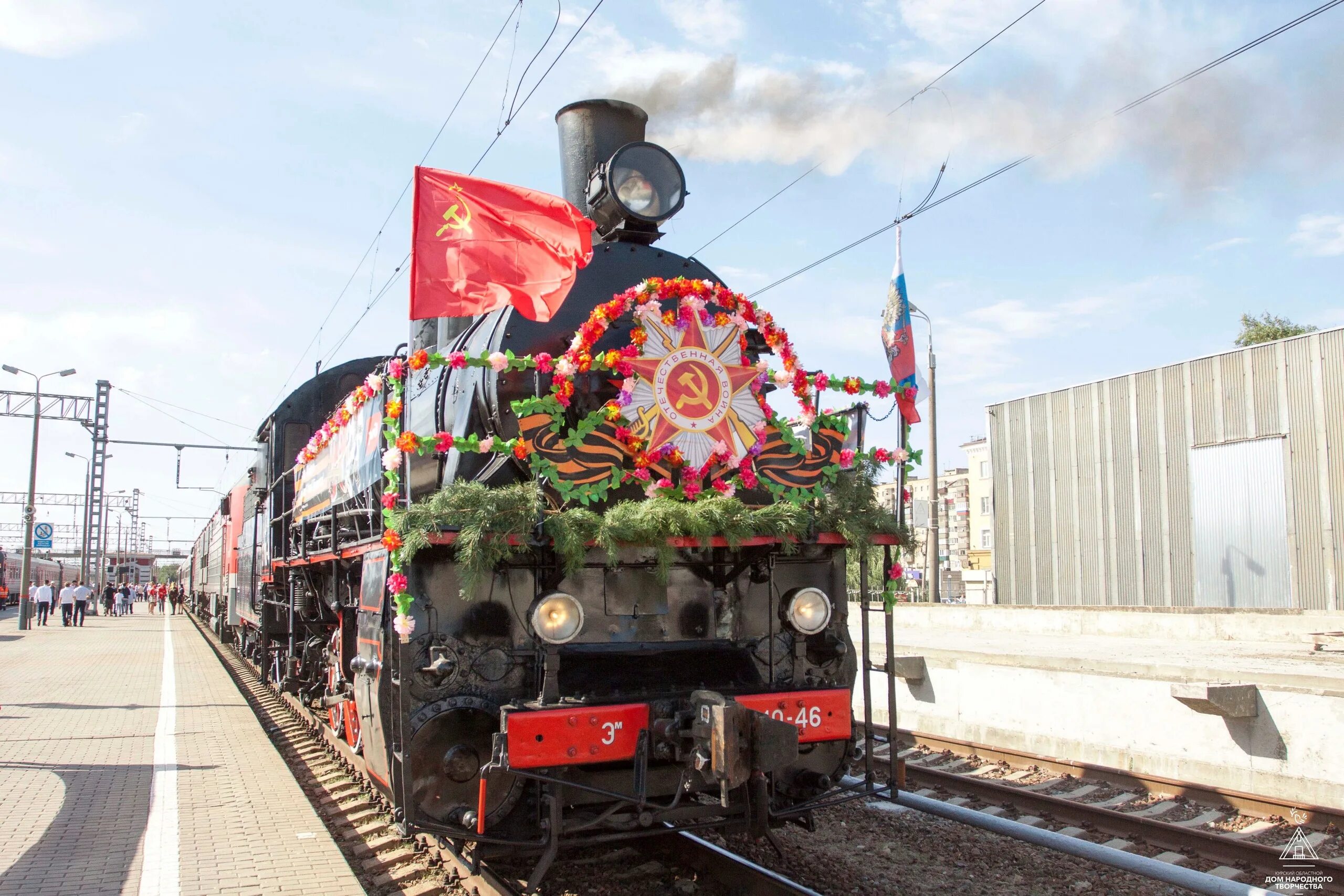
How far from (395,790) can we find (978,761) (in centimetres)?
590

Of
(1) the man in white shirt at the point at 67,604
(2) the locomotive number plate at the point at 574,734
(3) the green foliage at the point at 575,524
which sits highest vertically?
(3) the green foliage at the point at 575,524

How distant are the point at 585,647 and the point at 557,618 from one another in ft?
1.48

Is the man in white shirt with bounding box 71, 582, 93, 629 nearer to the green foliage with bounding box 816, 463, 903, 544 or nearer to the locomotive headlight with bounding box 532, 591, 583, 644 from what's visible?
the locomotive headlight with bounding box 532, 591, 583, 644

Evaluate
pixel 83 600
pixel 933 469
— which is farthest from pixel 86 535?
pixel 933 469

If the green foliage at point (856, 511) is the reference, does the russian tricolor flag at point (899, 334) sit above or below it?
above

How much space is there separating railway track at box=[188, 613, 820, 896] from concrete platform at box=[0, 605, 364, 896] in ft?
0.88

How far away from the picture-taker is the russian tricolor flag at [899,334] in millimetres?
6277

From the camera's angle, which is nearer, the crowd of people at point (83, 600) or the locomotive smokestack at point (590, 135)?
the locomotive smokestack at point (590, 135)

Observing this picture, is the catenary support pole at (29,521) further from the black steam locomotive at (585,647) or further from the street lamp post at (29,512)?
the black steam locomotive at (585,647)

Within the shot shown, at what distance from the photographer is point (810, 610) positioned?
219 inches

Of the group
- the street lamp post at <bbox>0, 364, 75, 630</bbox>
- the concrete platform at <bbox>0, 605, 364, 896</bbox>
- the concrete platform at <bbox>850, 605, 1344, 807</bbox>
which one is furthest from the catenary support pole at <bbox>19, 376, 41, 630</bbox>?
the concrete platform at <bbox>850, 605, 1344, 807</bbox>

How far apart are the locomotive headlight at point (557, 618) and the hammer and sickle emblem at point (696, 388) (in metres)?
1.24

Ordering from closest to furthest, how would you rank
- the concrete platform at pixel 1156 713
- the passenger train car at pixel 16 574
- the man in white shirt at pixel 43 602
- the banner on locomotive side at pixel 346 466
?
the banner on locomotive side at pixel 346 466 < the concrete platform at pixel 1156 713 < the man in white shirt at pixel 43 602 < the passenger train car at pixel 16 574

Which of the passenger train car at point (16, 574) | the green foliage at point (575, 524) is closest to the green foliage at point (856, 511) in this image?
the green foliage at point (575, 524)
